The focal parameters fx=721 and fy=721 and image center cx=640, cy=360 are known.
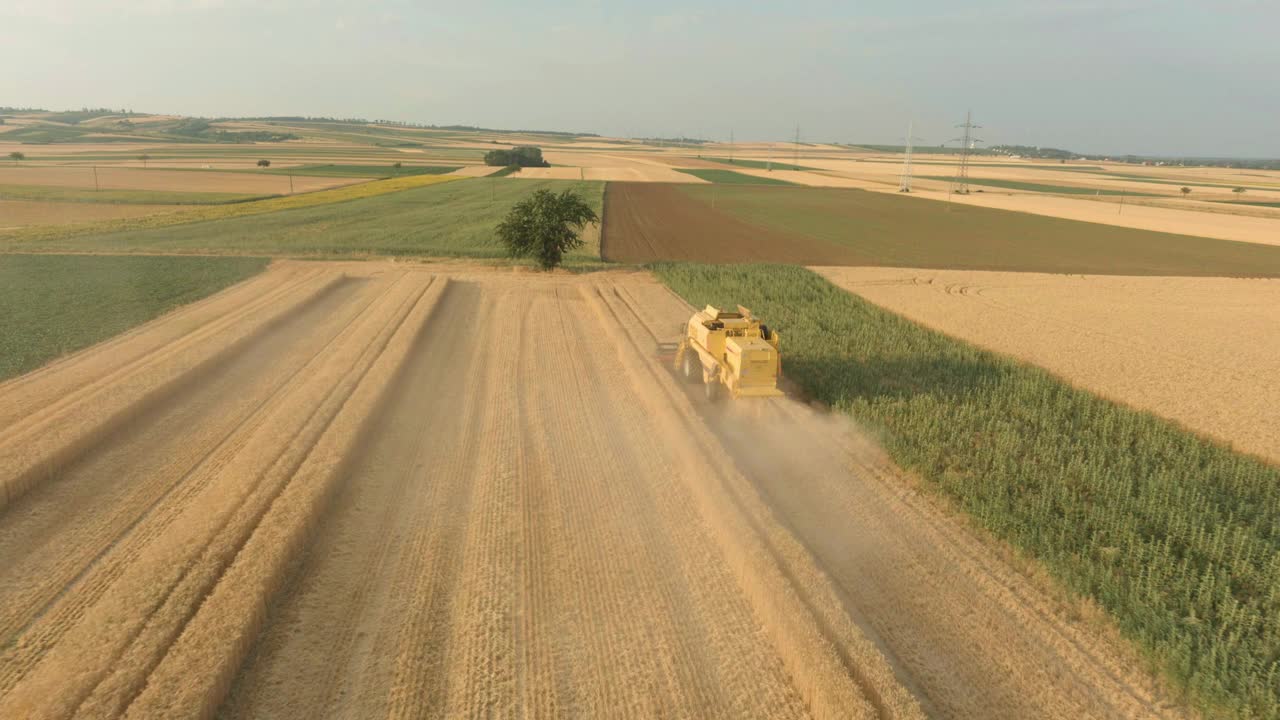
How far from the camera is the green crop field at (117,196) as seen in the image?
188 feet

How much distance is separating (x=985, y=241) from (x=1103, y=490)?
42.8 meters

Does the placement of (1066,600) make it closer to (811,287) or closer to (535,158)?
(811,287)

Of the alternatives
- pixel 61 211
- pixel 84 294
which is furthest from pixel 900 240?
pixel 61 211

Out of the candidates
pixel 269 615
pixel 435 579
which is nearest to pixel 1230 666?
pixel 435 579

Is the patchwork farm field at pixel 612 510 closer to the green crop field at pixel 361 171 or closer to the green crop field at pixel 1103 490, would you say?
the green crop field at pixel 1103 490

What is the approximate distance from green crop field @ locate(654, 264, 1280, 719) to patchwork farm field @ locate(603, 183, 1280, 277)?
2098 cm

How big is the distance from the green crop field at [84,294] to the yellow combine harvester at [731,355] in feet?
46.9

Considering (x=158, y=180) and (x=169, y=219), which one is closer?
(x=169, y=219)

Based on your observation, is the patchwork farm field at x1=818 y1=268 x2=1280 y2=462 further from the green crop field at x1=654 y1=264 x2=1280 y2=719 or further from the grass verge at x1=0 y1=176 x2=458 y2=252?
the grass verge at x1=0 y1=176 x2=458 y2=252

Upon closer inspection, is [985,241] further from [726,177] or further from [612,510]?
[726,177]

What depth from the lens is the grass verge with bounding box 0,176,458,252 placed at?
34.3 meters

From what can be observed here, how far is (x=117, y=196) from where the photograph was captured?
5966 cm

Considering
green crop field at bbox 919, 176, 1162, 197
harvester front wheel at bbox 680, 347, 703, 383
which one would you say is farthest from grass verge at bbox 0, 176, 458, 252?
green crop field at bbox 919, 176, 1162, 197

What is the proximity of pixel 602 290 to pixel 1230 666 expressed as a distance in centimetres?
2264
